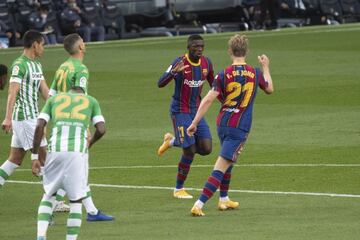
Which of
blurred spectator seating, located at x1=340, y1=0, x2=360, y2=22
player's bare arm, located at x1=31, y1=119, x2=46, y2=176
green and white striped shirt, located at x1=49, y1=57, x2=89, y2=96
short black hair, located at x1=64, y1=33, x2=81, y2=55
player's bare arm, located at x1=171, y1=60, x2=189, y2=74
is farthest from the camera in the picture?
blurred spectator seating, located at x1=340, y1=0, x2=360, y2=22

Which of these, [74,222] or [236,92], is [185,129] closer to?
[236,92]

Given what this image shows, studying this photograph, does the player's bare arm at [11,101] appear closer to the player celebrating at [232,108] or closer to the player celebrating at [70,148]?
the player celebrating at [232,108]

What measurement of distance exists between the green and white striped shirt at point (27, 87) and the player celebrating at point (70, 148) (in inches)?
133

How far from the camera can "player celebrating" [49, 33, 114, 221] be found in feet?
50.4

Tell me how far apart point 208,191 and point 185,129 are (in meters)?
2.29

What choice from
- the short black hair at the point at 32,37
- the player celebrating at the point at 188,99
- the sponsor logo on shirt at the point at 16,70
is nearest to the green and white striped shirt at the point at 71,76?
the short black hair at the point at 32,37

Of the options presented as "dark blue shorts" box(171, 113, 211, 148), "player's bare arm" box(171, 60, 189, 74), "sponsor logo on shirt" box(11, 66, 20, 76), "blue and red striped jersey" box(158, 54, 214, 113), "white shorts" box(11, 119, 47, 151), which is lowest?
"dark blue shorts" box(171, 113, 211, 148)

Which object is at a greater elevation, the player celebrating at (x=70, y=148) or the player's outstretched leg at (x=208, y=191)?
the player celebrating at (x=70, y=148)

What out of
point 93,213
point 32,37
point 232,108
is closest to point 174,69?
point 232,108

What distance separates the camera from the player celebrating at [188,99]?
18.1 metres

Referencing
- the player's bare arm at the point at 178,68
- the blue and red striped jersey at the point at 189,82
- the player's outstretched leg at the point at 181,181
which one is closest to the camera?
the player's bare arm at the point at 178,68

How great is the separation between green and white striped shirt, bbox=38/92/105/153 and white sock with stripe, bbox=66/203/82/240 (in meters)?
0.62

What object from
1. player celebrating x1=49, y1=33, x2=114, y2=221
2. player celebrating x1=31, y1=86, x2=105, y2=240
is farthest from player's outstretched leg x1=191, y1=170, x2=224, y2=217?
player celebrating x1=31, y1=86, x2=105, y2=240

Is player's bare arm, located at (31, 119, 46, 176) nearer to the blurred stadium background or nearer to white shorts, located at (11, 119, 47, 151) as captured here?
white shorts, located at (11, 119, 47, 151)
